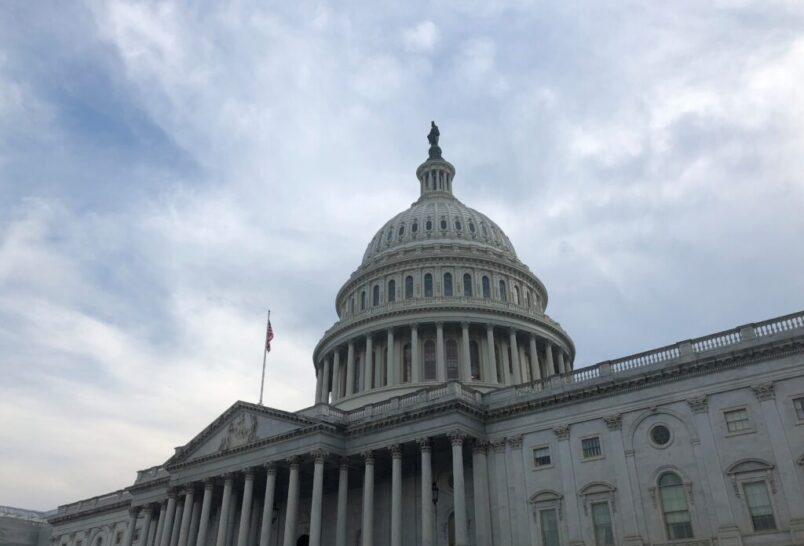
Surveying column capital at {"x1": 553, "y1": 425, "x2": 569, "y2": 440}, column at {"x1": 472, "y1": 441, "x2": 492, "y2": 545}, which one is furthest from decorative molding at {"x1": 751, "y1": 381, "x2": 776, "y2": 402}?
column at {"x1": 472, "y1": 441, "x2": 492, "y2": 545}

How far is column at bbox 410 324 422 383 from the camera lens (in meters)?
64.3

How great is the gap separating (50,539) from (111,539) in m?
15.4

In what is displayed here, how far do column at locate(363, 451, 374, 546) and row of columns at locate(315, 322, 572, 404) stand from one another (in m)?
17.9

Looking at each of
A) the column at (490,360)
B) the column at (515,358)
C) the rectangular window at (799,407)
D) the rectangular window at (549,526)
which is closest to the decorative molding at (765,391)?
the rectangular window at (799,407)

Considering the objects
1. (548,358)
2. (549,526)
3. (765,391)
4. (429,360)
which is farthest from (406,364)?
(765,391)

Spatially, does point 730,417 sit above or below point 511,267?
below

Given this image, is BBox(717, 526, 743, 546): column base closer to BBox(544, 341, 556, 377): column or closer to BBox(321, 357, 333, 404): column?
BBox(544, 341, 556, 377): column

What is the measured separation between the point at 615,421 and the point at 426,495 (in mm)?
12133

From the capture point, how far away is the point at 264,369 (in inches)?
2586

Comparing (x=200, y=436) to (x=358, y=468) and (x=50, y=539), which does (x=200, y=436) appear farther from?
(x=50, y=539)

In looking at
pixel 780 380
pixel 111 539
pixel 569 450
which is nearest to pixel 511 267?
pixel 569 450

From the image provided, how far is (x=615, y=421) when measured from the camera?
40344 mm

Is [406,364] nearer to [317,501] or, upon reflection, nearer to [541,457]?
[317,501]

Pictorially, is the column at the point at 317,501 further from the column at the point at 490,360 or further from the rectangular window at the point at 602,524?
the column at the point at 490,360
